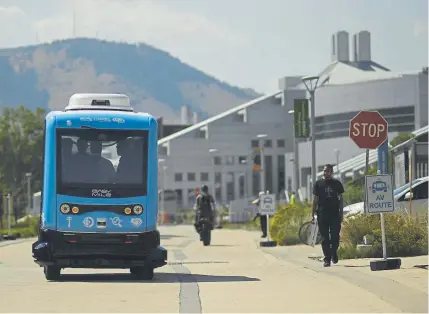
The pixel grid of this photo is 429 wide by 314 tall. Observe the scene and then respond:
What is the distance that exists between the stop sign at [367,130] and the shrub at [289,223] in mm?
8722

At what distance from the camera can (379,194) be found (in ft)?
63.5

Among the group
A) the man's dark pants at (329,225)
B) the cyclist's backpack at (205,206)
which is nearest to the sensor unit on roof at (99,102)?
the man's dark pants at (329,225)

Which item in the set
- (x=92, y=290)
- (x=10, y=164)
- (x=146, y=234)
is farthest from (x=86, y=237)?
(x=10, y=164)

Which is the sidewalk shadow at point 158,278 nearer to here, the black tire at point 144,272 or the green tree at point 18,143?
Answer: the black tire at point 144,272

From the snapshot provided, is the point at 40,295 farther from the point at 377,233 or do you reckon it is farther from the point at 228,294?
the point at 377,233

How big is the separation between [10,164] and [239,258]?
79.7 m

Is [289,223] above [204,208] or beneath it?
beneath

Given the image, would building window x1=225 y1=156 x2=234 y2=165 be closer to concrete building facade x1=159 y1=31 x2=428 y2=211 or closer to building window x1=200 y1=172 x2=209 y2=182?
concrete building facade x1=159 y1=31 x2=428 y2=211

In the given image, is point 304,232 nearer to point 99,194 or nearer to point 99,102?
point 99,102

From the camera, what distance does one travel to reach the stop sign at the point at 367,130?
2219 cm

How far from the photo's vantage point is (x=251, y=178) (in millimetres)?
125875

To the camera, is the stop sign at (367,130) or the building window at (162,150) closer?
the stop sign at (367,130)

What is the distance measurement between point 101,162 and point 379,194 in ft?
16.3

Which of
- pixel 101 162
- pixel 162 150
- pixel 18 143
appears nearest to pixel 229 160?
pixel 162 150
